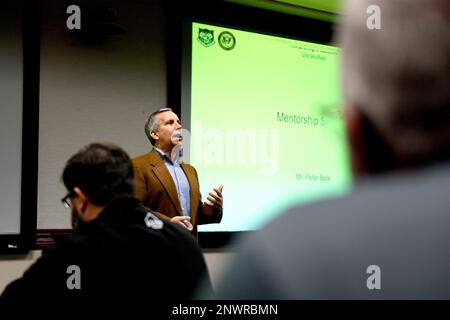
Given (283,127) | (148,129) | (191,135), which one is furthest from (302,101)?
(148,129)

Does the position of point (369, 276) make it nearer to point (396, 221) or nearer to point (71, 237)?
point (396, 221)

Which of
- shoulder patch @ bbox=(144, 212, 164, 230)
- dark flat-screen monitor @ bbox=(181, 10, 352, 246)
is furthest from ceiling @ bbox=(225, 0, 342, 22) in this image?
shoulder patch @ bbox=(144, 212, 164, 230)

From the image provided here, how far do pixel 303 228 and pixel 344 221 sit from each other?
31mm

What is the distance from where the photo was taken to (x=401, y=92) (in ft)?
1.39

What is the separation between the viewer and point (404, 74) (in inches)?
17.1

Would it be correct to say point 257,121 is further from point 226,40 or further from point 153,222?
point 153,222

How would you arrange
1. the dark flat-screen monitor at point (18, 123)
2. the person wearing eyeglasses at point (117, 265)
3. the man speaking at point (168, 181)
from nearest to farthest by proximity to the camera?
the person wearing eyeglasses at point (117, 265) < the man speaking at point (168, 181) < the dark flat-screen monitor at point (18, 123)

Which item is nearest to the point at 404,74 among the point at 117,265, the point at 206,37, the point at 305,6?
the point at 117,265

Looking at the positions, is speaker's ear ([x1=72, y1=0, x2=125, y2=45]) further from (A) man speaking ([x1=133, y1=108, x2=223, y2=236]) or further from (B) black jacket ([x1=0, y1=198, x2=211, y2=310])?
(B) black jacket ([x1=0, y1=198, x2=211, y2=310])

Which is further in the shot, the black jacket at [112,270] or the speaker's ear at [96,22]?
the speaker's ear at [96,22]

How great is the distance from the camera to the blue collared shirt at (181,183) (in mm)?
2078

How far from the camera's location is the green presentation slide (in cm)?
Result: 282

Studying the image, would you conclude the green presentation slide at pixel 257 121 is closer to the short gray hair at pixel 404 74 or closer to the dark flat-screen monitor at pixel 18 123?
the dark flat-screen monitor at pixel 18 123

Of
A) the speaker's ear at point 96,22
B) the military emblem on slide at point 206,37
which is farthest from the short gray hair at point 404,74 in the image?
the military emblem on slide at point 206,37
